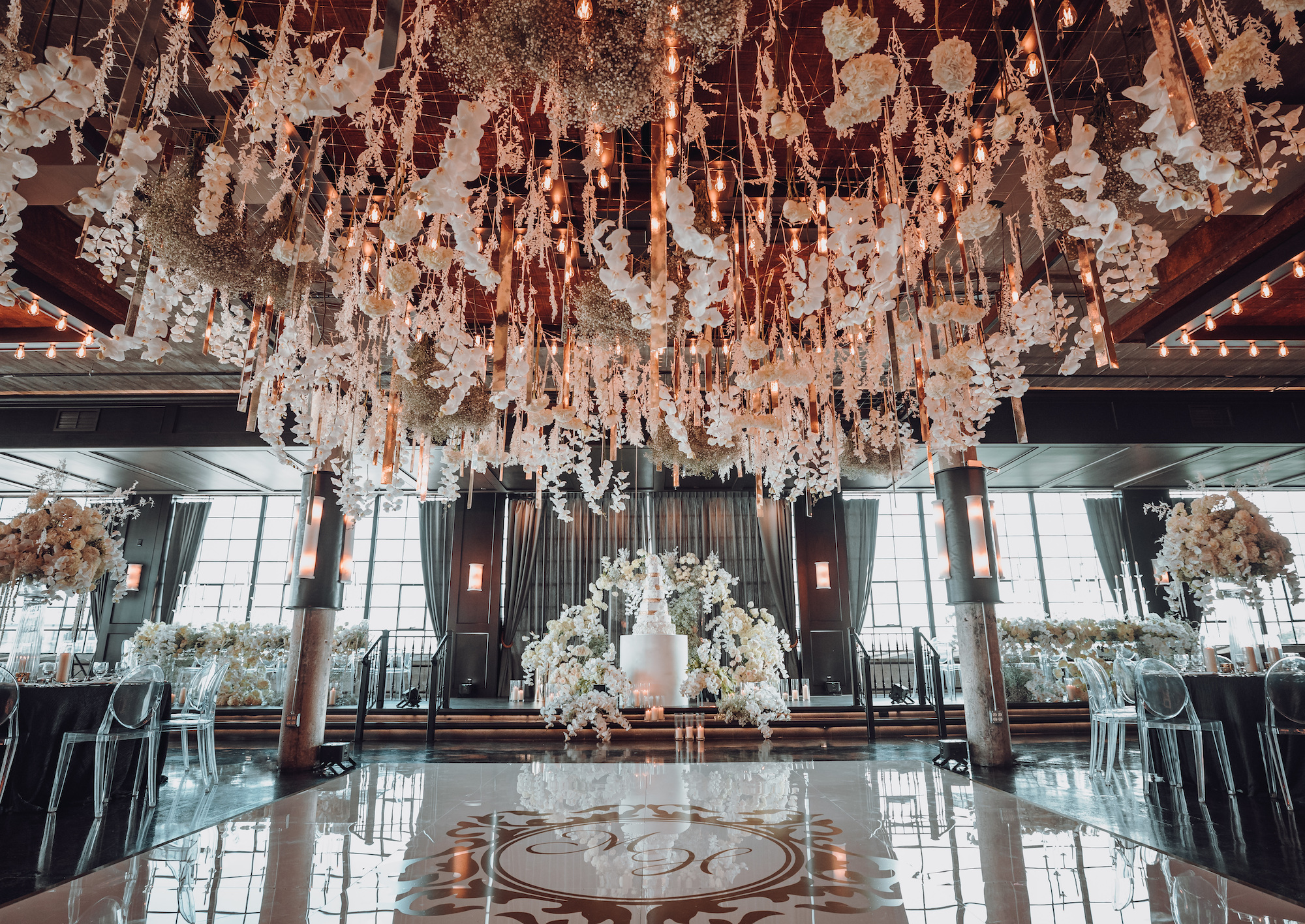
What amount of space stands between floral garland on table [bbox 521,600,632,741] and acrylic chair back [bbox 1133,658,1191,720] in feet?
16.6

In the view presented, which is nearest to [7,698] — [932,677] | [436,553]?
[436,553]

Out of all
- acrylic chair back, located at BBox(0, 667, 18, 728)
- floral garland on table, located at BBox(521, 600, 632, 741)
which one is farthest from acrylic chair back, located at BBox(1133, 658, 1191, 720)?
acrylic chair back, located at BBox(0, 667, 18, 728)

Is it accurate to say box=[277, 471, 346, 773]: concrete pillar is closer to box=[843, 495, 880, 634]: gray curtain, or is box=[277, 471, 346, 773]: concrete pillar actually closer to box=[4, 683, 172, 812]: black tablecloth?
box=[4, 683, 172, 812]: black tablecloth

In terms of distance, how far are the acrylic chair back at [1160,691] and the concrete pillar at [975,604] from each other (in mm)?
1167

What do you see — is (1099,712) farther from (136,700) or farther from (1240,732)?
(136,700)

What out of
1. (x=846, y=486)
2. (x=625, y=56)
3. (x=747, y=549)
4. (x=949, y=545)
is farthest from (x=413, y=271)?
(x=747, y=549)

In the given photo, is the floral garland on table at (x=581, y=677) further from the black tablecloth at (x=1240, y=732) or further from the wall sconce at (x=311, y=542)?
the black tablecloth at (x=1240, y=732)

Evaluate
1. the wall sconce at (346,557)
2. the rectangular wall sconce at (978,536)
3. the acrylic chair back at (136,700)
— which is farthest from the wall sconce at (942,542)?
the acrylic chair back at (136,700)

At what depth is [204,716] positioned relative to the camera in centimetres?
563

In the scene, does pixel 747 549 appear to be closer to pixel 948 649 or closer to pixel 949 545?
pixel 948 649

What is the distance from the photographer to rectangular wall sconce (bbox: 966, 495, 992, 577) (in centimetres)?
655

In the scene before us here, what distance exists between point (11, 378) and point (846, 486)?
1150cm

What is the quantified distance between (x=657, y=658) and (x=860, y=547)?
5.76 m

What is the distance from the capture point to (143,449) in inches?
373
